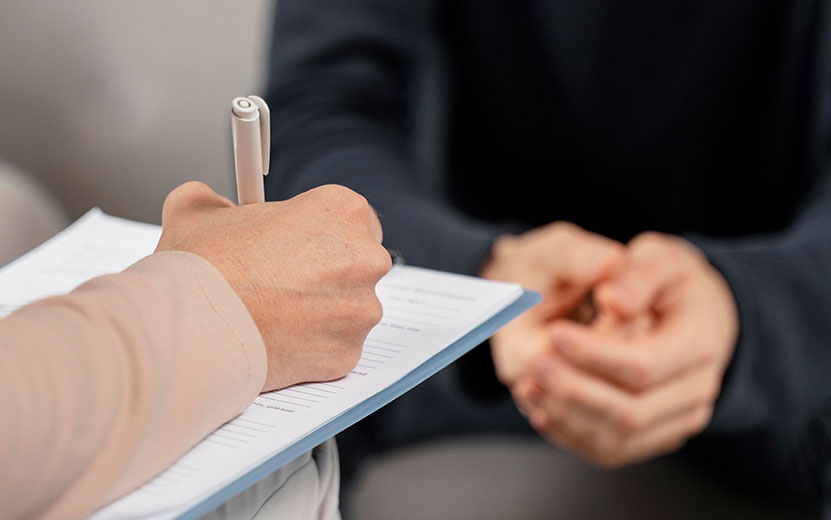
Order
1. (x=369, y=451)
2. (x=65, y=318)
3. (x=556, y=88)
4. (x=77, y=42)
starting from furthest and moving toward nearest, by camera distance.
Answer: (x=77, y=42) → (x=556, y=88) → (x=369, y=451) → (x=65, y=318)

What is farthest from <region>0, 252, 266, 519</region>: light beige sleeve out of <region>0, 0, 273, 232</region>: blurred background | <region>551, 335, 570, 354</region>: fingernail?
<region>0, 0, 273, 232</region>: blurred background

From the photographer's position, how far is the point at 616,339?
0.41m

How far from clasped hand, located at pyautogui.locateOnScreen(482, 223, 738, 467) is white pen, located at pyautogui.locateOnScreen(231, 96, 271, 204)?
8.7 inches

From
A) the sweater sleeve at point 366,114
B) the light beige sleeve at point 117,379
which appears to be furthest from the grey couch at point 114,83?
the light beige sleeve at point 117,379

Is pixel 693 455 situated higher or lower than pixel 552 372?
lower

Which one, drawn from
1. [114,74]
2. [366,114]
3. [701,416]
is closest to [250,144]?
[366,114]

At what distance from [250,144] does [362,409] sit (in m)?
0.08

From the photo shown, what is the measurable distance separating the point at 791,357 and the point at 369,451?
28 cm

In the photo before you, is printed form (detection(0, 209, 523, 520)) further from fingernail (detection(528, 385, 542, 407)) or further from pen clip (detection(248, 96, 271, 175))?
fingernail (detection(528, 385, 542, 407))

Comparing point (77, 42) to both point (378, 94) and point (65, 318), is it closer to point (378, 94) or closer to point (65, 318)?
→ point (378, 94)

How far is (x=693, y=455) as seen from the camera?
1.73 ft

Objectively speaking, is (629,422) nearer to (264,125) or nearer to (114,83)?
(264,125)

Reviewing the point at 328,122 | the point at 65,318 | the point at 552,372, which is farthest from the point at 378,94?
the point at 65,318

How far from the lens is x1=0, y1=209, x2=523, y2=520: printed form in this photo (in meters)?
0.16
